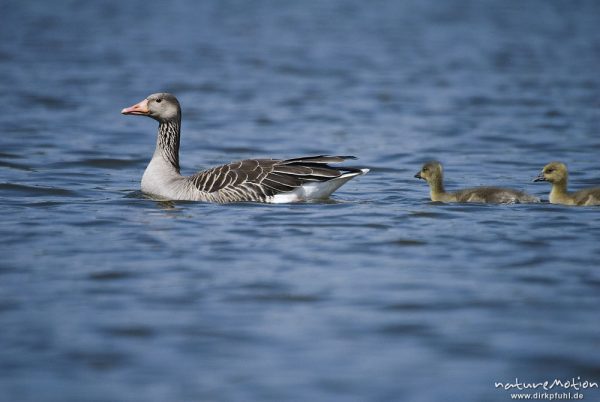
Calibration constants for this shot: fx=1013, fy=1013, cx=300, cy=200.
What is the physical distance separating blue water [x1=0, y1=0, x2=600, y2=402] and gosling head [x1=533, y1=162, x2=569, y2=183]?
0.35 meters

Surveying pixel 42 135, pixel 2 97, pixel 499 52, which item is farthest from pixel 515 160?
pixel 499 52

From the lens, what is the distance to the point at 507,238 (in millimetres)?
10195

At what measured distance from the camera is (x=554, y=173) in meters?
11.8

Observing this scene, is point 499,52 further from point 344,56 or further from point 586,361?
point 586,361

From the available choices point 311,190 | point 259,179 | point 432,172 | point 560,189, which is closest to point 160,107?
point 259,179

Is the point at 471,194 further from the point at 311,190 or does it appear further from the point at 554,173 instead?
the point at 311,190

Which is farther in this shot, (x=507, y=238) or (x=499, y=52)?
(x=499, y=52)

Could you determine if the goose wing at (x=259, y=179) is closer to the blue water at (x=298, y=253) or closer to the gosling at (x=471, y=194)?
the blue water at (x=298, y=253)

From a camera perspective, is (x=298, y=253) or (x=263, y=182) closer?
(x=298, y=253)

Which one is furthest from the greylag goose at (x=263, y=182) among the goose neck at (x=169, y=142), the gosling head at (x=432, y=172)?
the gosling head at (x=432, y=172)

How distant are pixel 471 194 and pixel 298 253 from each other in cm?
317

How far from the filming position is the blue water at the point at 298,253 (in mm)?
6789

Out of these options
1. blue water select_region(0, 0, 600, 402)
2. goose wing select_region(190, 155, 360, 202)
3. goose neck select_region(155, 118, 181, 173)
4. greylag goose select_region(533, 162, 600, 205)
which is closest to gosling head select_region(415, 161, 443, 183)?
blue water select_region(0, 0, 600, 402)

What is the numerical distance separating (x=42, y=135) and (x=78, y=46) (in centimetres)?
1339
